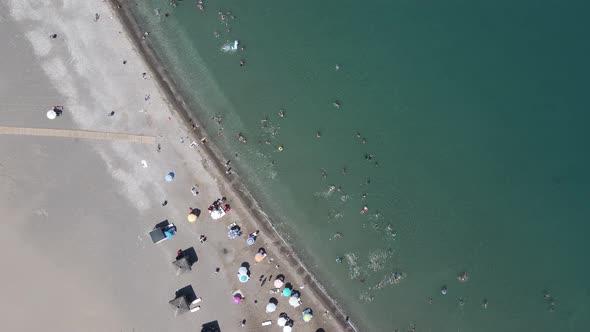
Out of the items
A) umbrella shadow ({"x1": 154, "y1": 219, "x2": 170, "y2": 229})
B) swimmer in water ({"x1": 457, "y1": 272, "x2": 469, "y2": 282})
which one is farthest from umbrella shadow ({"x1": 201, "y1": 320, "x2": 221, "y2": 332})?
swimmer in water ({"x1": 457, "y1": 272, "x2": 469, "y2": 282})

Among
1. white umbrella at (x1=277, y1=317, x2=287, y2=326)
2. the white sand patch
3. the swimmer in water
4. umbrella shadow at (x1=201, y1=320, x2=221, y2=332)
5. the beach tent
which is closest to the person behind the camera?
the beach tent

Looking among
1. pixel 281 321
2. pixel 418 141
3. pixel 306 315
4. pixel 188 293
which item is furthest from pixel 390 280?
pixel 188 293

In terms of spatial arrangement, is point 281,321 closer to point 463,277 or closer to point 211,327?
point 211,327

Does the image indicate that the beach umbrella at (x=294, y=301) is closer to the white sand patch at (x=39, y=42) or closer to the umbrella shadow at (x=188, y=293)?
the umbrella shadow at (x=188, y=293)

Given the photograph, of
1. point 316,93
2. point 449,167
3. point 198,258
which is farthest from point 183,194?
point 449,167

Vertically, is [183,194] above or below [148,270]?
above

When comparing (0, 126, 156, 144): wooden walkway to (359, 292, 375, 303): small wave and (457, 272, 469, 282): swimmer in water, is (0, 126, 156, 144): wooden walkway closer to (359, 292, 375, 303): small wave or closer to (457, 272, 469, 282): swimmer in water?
(359, 292, 375, 303): small wave

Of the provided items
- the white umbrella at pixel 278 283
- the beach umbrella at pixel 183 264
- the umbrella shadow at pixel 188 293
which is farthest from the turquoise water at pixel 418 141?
the umbrella shadow at pixel 188 293

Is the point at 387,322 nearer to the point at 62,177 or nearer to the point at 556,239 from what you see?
the point at 556,239
